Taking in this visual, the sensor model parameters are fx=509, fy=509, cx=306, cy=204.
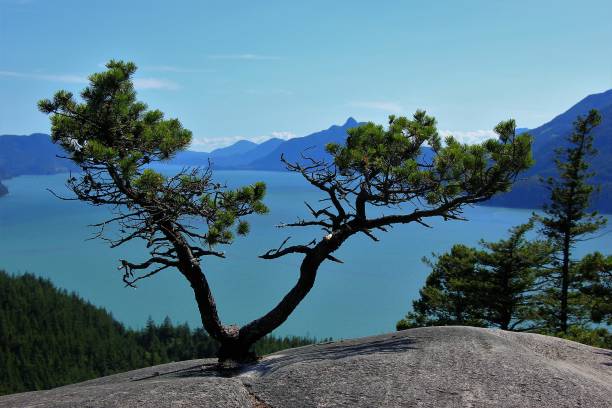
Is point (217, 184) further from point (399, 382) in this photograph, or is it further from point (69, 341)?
point (69, 341)

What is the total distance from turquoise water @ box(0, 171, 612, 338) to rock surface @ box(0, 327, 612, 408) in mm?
72673

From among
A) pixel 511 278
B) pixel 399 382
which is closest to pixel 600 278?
pixel 511 278

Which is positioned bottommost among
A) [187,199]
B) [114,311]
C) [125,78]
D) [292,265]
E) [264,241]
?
[187,199]

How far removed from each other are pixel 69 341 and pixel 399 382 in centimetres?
10379

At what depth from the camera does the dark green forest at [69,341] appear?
8656cm

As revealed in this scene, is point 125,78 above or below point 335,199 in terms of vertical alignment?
above

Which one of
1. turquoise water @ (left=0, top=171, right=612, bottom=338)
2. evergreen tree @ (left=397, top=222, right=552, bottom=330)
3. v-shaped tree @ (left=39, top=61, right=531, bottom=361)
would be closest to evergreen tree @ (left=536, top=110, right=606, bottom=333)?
evergreen tree @ (left=397, top=222, right=552, bottom=330)

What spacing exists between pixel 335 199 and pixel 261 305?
84589 millimetres

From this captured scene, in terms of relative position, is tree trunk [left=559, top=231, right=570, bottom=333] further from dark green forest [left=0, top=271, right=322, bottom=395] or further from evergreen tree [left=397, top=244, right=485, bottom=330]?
dark green forest [left=0, top=271, right=322, bottom=395]

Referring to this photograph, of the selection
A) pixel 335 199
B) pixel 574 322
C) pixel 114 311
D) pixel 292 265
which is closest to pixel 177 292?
pixel 114 311

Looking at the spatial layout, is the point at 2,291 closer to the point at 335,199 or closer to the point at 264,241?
the point at 264,241

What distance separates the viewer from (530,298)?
2430cm

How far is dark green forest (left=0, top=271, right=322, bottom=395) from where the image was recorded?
8656 centimetres

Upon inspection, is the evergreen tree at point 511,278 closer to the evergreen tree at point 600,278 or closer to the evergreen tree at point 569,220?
the evergreen tree at point 569,220
